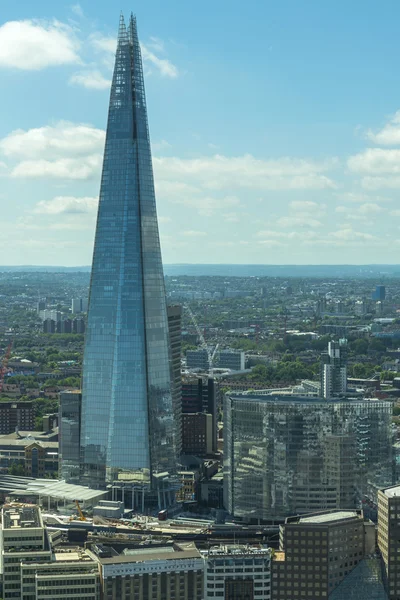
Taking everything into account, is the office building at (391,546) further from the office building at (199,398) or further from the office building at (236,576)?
the office building at (199,398)

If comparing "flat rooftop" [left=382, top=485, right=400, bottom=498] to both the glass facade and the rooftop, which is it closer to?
the rooftop

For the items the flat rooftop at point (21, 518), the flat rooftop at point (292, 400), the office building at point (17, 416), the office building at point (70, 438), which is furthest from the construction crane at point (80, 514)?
the office building at point (17, 416)

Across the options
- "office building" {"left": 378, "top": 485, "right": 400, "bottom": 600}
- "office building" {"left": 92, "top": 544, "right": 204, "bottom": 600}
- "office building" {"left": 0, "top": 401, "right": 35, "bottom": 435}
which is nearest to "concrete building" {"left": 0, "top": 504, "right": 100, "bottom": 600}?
"office building" {"left": 92, "top": 544, "right": 204, "bottom": 600}

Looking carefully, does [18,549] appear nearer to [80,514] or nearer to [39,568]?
[39,568]

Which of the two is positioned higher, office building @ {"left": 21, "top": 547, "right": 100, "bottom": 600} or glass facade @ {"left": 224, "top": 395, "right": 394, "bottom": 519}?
glass facade @ {"left": 224, "top": 395, "right": 394, "bottom": 519}

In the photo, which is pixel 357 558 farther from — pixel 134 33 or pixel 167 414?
pixel 134 33

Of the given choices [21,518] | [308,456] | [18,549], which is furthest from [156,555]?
[308,456]

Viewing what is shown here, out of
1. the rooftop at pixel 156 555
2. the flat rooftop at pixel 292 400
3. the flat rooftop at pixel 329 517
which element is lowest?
the rooftop at pixel 156 555
